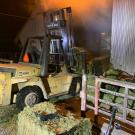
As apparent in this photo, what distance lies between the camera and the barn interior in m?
4.47

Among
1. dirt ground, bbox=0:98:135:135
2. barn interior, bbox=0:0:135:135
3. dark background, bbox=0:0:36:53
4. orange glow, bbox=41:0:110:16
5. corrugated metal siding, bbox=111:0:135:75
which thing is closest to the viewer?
barn interior, bbox=0:0:135:135

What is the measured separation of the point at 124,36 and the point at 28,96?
3.21 m

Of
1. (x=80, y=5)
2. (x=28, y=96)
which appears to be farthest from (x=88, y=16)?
(x=28, y=96)

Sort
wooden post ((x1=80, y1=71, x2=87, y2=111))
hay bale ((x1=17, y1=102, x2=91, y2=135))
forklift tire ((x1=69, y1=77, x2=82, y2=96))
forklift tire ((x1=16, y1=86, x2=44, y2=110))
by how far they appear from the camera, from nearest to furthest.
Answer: hay bale ((x1=17, y1=102, x2=91, y2=135)) → wooden post ((x1=80, y1=71, x2=87, y2=111)) → forklift tire ((x1=16, y1=86, x2=44, y2=110)) → forklift tire ((x1=69, y1=77, x2=82, y2=96))

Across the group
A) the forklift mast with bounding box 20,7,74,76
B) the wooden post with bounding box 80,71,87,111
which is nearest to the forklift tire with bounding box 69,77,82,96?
the forklift mast with bounding box 20,7,74,76

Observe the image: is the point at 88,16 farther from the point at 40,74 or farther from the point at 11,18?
the point at 40,74

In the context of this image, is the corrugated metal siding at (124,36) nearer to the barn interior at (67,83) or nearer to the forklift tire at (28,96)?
the barn interior at (67,83)

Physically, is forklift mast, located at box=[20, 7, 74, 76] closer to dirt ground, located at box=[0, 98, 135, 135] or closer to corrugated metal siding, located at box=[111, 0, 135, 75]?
dirt ground, located at box=[0, 98, 135, 135]

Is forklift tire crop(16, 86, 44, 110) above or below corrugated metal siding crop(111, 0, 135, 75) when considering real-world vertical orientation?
below

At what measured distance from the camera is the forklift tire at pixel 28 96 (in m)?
6.50

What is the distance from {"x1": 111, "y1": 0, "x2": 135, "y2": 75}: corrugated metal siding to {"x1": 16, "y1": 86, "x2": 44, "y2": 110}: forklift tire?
245cm

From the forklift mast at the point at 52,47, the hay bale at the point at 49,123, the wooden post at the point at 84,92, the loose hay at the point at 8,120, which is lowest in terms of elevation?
the loose hay at the point at 8,120

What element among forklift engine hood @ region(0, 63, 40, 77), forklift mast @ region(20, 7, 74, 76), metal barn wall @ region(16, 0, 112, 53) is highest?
metal barn wall @ region(16, 0, 112, 53)

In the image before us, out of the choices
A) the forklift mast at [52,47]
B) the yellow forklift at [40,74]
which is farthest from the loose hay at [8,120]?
the forklift mast at [52,47]
